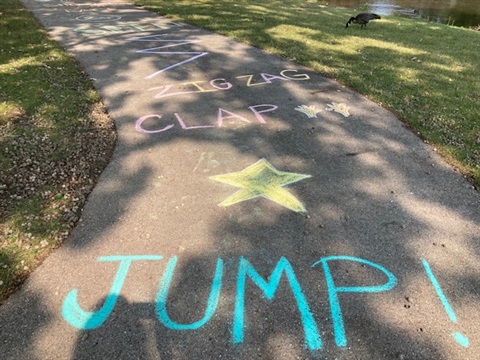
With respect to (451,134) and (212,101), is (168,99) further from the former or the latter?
(451,134)

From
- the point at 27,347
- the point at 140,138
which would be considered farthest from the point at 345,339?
the point at 140,138

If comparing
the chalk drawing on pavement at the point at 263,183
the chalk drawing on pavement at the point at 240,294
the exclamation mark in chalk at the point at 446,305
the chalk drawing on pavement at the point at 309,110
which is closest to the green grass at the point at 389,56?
the chalk drawing on pavement at the point at 309,110

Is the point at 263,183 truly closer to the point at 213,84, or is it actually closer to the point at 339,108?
the point at 339,108

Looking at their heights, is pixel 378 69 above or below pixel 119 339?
above

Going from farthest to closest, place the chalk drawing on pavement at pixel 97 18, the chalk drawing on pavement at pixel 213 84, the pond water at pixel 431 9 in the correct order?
the pond water at pixel 431 9
the chalk drawing on pavement at pixel 97 18
the chalk drawing on pavement at pixel 213 84

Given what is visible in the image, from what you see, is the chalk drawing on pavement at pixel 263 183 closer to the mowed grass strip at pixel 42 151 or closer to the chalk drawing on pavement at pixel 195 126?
the chalk drawing on pavement at pixel 195 126

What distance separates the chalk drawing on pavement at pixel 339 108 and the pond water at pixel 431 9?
15.3m

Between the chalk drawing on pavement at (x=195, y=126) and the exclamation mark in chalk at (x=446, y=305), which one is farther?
the chalk drawing on pavement at (x=195, y=126)

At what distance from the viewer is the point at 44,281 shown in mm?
2975

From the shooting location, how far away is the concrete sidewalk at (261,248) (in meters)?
2.57

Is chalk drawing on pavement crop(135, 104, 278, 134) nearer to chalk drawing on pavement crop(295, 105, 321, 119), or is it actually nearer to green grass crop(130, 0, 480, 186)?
chalk drawing on pavement crop(295, 105, 321, 119)

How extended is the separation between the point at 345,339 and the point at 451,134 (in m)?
3.97

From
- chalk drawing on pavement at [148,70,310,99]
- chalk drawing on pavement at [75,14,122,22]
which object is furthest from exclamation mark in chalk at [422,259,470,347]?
chalk drawing on pavement at [75,14,122,22]

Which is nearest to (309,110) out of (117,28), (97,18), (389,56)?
(389,56)
